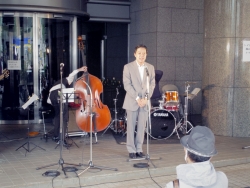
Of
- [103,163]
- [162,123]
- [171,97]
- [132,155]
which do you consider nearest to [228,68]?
[171,97]

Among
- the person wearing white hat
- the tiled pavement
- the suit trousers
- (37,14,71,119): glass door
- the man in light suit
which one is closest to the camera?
the person wearing white hat

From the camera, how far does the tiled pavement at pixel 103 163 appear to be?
6695 millimetres

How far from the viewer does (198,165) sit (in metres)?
3.08

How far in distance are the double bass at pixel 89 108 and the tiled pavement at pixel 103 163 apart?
65cm

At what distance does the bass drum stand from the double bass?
2153 mm

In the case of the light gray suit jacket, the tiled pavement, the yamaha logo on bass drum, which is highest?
the light gray suit jacket

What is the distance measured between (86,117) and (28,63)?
457 cm

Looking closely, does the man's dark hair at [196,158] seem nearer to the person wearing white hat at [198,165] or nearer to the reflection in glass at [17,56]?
the person wearing white hat at [198,165]

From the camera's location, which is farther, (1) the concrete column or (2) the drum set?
(1) the concrete column

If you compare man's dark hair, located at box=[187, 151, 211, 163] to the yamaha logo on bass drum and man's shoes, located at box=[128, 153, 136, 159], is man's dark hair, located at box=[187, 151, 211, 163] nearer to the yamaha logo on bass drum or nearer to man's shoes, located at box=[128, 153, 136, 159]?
man's shoes, located at box=[128, 153, 136, 159]

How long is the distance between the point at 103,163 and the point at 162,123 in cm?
259

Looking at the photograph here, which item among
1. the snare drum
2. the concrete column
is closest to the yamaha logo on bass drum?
the snare drum

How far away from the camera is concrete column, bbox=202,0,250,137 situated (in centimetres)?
996

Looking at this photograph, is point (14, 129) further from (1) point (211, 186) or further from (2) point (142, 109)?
(1) point (211, 186)
